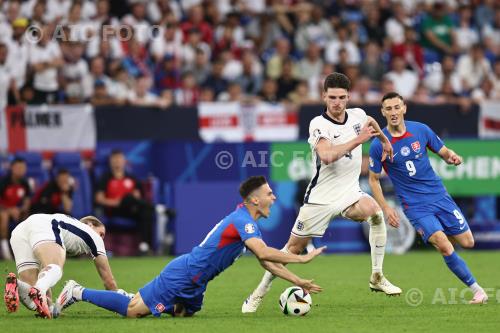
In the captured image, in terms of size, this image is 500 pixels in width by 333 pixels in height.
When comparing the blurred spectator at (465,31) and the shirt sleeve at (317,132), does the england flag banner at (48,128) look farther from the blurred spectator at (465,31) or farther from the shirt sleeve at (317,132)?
the blurred spectator at (465,31)

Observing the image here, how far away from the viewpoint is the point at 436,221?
1196cm

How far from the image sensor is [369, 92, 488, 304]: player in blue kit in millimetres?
12070

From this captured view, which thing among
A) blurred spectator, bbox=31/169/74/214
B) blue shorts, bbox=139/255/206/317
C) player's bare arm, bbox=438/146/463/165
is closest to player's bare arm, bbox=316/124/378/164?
player's bare arm, bbox=438/146/463/165

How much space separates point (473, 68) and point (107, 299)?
1472cm

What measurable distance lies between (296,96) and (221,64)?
63.8 inches

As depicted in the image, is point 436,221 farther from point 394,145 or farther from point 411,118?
point 411,118

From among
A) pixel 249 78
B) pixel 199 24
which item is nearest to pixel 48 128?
pixel 249 78

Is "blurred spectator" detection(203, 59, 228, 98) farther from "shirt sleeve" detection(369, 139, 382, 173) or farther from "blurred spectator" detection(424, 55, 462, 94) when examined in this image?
"shirt sleeve" detection(369, 139, 382, 173)

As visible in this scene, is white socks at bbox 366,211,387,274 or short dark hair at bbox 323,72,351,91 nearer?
short dark hair at bbox 323,72,351,91

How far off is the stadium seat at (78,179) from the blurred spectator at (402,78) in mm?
6779

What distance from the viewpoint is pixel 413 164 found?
40.1ft

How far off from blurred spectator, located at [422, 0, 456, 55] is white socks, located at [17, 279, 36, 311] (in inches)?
610

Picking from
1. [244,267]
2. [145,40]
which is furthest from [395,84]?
[244,267]

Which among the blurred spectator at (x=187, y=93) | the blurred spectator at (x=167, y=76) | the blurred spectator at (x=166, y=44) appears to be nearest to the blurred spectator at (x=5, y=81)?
the blurred spectator at (x=167, y=76)
